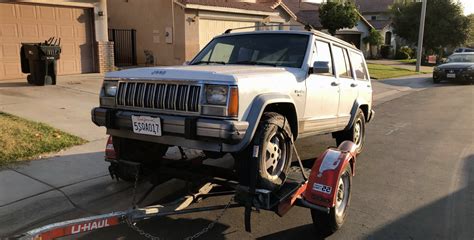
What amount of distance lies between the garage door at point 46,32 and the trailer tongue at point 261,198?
1109 cm

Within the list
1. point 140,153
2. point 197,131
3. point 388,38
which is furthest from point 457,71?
point 388,38

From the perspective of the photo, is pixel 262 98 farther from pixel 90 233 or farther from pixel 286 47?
pixel 90 233

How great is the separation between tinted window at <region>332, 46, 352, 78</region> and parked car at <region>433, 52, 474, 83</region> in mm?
18146

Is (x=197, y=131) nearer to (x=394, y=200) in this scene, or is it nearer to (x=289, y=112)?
(x=289, y=112)

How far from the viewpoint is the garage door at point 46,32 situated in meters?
13.3

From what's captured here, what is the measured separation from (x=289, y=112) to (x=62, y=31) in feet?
40.2

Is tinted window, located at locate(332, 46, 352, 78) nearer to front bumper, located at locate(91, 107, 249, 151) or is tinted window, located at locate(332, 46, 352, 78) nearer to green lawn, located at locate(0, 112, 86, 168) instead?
front bumper, located at locate(91, 107, 249, 151)

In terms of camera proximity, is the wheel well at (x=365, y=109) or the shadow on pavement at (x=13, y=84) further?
the shadow on pavement at (x=13, y=84)

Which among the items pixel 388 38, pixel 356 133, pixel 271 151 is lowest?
pixel 356 133

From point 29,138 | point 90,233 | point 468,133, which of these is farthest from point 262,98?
point 468,133

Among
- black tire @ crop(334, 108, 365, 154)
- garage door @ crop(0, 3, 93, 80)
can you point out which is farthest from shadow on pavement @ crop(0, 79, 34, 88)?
black tire @ crop(334, 108, 365, 154)

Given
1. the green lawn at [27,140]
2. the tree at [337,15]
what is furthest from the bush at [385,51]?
the green lawn at [27,140]

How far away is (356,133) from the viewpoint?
24.0 ft

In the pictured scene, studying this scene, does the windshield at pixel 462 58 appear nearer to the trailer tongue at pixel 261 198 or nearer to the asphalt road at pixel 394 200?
the asphalt road at pixel 394 200
